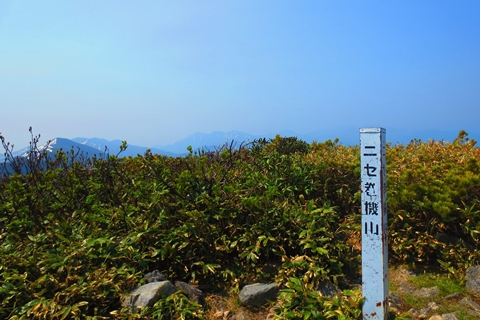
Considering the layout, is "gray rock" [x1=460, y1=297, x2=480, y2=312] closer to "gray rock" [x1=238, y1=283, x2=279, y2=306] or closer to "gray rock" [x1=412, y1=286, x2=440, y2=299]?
"gray rock" [x1=412, y1=286, x2=440, y2=299]

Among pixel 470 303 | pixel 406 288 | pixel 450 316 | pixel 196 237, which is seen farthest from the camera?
pixel 196 237

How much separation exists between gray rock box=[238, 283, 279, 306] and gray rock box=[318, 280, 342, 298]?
1.38 ft

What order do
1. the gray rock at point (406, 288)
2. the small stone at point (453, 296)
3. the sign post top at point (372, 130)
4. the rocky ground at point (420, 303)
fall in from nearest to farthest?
the sign post top at point (372, 130), the rocky ground at point (420, 303), the small stone at point (453, 296), the gray rock at point (406, 288)

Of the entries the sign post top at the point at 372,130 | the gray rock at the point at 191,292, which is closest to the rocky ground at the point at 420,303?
the gray rock at the point at 191,292

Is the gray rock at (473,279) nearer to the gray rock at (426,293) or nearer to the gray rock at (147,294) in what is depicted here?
the gray rock at (426,293)

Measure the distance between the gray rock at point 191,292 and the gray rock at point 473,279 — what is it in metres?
2.51

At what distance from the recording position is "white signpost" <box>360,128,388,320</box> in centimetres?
267

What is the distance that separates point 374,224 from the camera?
8.87ft

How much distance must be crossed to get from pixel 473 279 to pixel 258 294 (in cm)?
204

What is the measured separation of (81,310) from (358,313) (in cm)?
218

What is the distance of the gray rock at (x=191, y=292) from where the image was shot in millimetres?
3252

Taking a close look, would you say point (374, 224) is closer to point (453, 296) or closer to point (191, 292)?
point (453, 296)

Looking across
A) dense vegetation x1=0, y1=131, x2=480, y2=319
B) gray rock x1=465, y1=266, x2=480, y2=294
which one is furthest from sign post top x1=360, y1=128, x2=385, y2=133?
gray rock x1=465, y1=266, x2=480, y2=294

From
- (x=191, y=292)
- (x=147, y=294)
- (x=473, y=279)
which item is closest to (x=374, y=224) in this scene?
(x=473, y=279)
